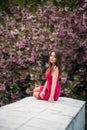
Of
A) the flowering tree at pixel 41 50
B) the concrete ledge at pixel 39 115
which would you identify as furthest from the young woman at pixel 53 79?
the flowering tree at pixel 41 50

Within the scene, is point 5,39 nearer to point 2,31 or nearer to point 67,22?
point 2,31

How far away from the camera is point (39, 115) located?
6258mm

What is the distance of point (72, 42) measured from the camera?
10.9 meters

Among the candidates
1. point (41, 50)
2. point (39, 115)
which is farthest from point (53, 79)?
point (41, 50)

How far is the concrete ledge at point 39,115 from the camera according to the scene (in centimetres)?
541

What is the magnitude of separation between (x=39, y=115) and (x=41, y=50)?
4.99 meters

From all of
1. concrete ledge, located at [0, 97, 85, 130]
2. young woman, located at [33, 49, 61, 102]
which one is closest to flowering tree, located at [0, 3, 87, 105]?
young woman, located at [33, 49, 61, 102]

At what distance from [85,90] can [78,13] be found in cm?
216

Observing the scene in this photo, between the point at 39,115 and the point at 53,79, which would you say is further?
the point at 53,79

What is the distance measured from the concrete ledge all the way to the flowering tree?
2.98 metres

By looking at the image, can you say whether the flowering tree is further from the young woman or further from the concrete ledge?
the concrete ledge

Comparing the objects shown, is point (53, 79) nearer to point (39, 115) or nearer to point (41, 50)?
point (39, 115)

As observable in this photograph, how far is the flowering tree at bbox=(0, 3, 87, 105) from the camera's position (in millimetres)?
10914

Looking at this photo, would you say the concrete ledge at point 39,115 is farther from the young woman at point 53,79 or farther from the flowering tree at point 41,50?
the flowering tree at point 41,50
